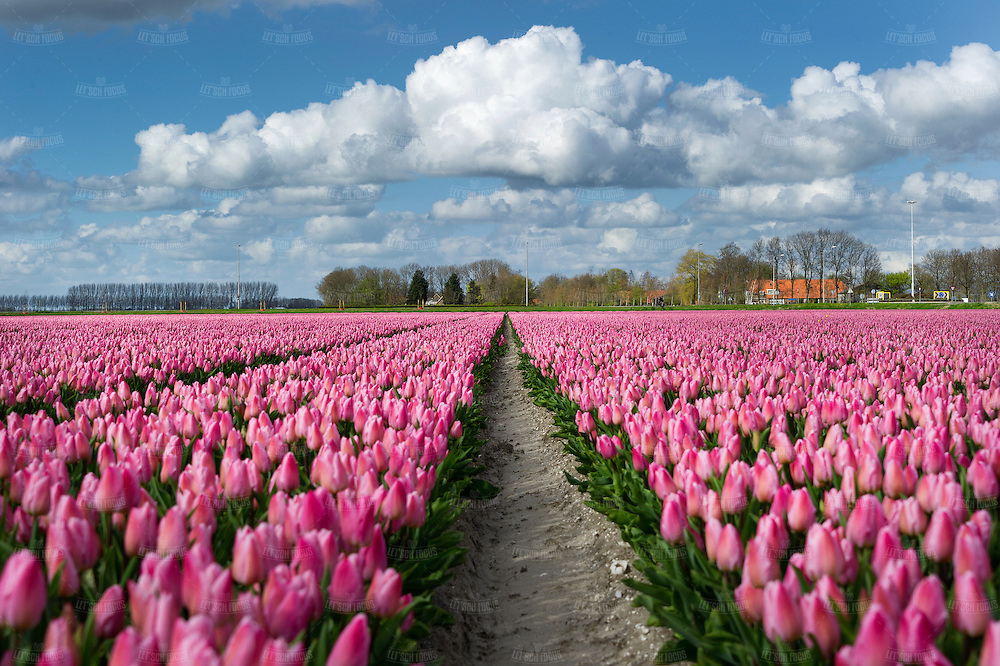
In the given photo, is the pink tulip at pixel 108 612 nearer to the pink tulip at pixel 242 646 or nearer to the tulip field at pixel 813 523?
the pink tulip at pixel 242 646

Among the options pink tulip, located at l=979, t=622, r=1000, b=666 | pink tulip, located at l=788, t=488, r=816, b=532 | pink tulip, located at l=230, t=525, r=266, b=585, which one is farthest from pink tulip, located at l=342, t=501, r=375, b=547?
pink tulip, located at l=979, t=622, r=1000, b=666

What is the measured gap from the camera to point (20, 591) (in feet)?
4.46

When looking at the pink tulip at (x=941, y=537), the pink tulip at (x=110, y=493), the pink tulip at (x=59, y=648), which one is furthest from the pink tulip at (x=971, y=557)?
the pink tulip at (x=110, y=493)

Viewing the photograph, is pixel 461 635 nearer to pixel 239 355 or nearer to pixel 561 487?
pixel 561 487

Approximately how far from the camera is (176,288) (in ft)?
400

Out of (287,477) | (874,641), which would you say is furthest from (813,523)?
(287,477)

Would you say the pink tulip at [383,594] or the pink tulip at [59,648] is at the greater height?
the pink tulip at [59,648]

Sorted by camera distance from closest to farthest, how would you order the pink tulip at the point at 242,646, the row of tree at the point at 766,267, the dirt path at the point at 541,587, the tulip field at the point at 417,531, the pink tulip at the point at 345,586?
the pink tulip at the point at 242,646
the tulip field at the point at 417,531
the pink tulip at the point at 345,586
the dirt path at the point at 541,587
the row of tree at the point at 766,267

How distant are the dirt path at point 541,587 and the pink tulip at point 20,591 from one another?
1.34 meters

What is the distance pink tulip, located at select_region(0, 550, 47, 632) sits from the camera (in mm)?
1354

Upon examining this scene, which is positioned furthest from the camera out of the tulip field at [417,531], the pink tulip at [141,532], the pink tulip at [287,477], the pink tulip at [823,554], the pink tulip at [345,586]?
the pink tulip at [287,477]

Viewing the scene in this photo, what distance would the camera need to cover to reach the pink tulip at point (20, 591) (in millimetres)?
1354

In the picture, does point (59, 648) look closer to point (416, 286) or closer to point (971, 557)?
point (971, 557)

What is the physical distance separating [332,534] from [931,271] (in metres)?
104
